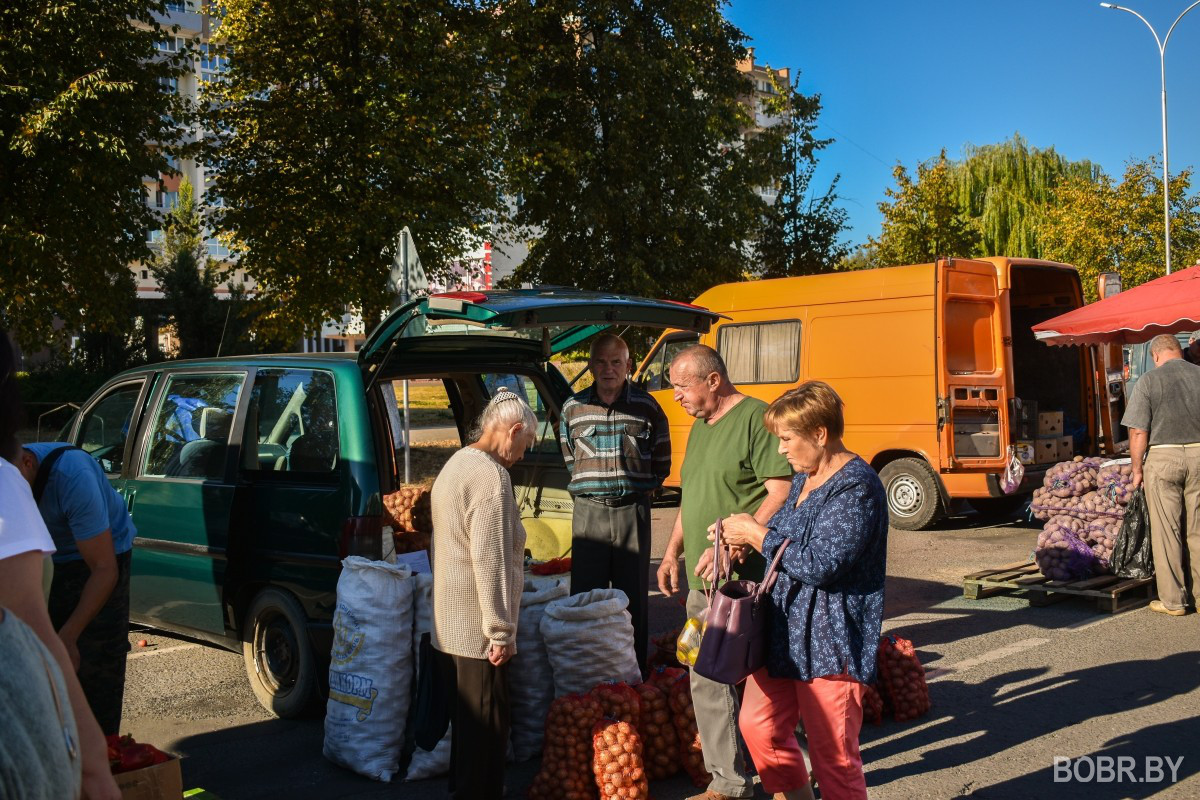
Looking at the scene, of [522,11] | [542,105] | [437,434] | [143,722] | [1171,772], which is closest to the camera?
[1171,772]

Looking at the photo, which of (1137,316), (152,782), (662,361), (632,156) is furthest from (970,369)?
(632,156)

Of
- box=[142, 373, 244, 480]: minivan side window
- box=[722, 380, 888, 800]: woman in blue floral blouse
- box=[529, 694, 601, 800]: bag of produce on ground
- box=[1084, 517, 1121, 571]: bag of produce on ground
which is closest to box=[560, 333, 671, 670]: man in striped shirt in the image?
box=[529, 694, 601, 800]: bag of produce on ground

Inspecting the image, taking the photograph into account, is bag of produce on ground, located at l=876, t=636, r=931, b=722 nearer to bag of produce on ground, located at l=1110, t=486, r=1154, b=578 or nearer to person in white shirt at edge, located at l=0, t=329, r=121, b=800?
bag of produce on ground, located at l=1110, t=486, r=1154, b=578

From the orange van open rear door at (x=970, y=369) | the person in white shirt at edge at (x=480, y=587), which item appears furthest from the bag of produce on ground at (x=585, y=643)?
the orange van open rear door at (x=970, y=369)

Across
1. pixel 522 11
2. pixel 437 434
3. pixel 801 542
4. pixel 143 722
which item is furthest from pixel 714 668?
pixel 437 434

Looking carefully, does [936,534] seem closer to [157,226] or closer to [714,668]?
[714,668]

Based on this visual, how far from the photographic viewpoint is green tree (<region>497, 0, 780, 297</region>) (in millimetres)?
20766

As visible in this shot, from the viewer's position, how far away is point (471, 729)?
12.9 ft

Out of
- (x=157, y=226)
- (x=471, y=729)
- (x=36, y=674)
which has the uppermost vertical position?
(x=157, y=226)

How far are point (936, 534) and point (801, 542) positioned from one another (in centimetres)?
872

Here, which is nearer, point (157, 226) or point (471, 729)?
point (471, 729)

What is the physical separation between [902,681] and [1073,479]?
4347mm

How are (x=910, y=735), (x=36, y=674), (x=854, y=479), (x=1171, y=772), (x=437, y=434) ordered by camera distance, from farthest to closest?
(x=437, y=434)
(x=910, y=735)
(x=1171, y=772)
(x=854, y=479)
(x=36, y=674)

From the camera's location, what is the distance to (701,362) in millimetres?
4480
